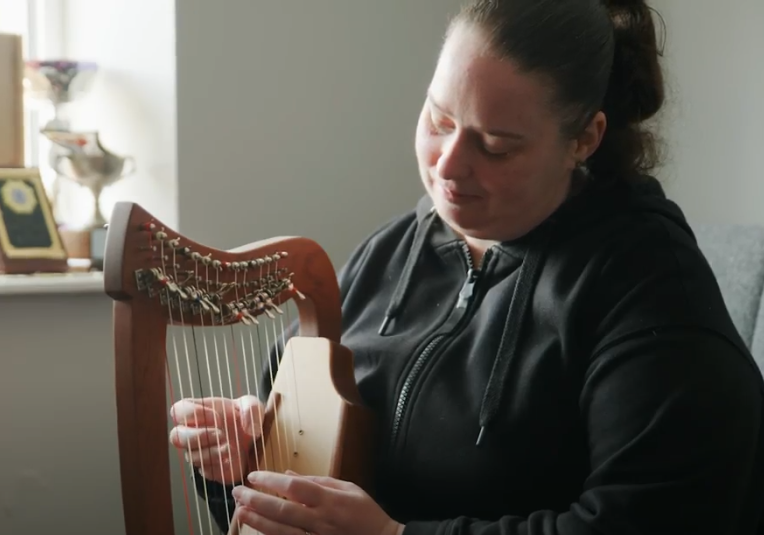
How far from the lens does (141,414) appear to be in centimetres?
79

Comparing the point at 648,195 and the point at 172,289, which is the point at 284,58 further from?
the point at 172,289

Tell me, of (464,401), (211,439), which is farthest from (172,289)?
(464,401)

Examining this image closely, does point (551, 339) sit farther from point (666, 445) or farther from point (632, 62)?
point (632, 62)

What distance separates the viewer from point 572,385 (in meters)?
1.02

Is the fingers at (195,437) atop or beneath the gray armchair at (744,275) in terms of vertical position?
beneath

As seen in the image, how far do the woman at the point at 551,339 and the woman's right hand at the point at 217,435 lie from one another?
12 mm

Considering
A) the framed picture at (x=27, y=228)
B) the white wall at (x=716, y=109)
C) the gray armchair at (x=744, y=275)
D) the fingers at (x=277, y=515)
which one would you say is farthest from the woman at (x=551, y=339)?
the framed picture at (x=27, y=228)

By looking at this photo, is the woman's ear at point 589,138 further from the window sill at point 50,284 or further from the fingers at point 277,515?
the window sill at point 50,284

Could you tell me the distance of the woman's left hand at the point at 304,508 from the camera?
90 centimetres

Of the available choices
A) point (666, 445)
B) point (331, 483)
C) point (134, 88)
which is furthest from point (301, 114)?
point (666, 445)

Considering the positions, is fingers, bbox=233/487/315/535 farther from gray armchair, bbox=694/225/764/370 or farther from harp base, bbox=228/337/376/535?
gray armchair, bbox=694/225/764/370

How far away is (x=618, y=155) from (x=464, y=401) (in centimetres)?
A: 35

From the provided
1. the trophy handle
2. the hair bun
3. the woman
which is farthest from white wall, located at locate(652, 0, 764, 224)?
the trophy handle

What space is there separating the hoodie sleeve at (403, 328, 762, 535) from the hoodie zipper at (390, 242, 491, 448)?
0.17 meters
